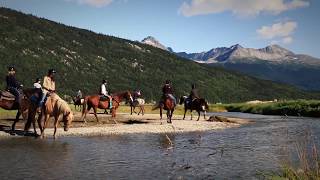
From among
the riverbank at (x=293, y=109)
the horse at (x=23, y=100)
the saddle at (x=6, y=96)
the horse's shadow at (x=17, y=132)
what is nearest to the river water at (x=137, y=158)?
the horse's shadow at (x=17, y=132)

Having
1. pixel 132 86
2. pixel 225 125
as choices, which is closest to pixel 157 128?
pixel 225 125

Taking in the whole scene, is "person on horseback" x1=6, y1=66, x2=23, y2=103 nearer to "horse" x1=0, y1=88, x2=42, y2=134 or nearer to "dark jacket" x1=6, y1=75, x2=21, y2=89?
"dark jacket" x1=6, y1=75, x2=21, y2=89

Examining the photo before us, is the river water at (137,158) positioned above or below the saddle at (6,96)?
below

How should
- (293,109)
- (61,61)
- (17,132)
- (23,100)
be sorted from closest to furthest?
1. (23,100)
2. (17,132)
3. (293,109)
4. (61,61)

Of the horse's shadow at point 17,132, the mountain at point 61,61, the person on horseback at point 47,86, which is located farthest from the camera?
the mountain at point 61,61

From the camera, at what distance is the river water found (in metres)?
13.1

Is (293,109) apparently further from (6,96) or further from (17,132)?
(6,96)

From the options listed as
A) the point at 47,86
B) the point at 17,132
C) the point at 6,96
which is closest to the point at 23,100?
the point at 6,96

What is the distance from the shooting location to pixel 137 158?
16344 mm

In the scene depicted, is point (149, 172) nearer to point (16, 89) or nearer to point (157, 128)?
point (16, 89)

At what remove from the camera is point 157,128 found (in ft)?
95.9

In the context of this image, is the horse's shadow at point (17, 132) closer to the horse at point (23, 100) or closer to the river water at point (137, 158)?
the horse at point (23, 100)

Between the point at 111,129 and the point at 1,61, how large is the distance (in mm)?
113796

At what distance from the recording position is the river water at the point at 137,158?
13133 millimetres
